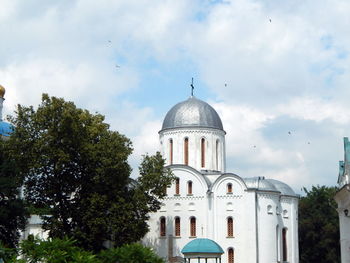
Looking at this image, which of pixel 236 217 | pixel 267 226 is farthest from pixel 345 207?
pixel 236 217

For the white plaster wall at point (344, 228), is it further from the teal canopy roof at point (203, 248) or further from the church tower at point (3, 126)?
the church tower at point (3, 126)

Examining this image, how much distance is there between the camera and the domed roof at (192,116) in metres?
49.8

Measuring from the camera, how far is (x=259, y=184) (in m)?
47.4

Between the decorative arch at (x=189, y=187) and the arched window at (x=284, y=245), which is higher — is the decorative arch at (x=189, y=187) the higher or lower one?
the higher one

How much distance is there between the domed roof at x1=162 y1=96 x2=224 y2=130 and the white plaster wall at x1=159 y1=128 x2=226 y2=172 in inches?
17.8

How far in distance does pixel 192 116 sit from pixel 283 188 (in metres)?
8.99

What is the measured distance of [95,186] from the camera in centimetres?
3519

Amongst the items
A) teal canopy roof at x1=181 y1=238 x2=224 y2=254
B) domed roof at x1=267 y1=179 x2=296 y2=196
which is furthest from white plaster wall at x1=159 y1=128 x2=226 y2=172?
teal canopy roof at x1=181 y1=238 x2=224 y2=254

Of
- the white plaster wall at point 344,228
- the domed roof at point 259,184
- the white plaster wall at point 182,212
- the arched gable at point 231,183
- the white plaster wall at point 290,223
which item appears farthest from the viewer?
the white plaster wall at point 290,223

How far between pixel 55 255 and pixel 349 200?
59.4 ft

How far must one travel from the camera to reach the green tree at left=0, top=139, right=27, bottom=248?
102 feet

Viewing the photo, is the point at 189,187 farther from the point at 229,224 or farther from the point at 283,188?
the point at 283,188

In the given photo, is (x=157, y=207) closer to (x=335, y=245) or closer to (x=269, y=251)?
(x=269, y=251)

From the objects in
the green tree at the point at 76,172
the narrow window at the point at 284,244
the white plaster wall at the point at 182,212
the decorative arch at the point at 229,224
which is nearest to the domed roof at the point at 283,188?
the narrow window at the point at 284,244
